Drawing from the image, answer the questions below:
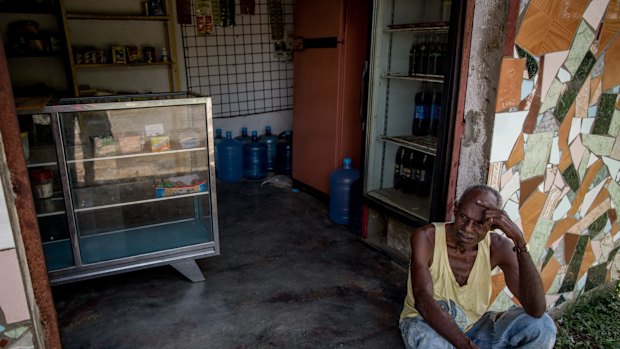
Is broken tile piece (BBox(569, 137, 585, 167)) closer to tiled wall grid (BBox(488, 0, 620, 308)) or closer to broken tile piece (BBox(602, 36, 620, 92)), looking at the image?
tiled wall grid (BBox(488, 0, 620, 308))

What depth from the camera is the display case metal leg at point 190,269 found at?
11.3ft

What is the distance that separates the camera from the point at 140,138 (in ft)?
10.7

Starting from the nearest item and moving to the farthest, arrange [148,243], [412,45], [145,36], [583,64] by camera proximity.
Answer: [583,64], [148,243], [412,45], [145,36]

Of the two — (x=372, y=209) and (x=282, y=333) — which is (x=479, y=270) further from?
(x=372, y=209)

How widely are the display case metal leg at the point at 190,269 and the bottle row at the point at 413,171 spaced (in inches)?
79.2

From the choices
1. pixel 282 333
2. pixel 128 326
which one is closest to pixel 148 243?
pixel 128 326

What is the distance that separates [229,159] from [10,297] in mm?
4646

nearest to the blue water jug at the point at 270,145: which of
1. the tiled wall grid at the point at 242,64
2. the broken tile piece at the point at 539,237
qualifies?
the tiled wall grid at the point at 242,64

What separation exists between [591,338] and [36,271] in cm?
357

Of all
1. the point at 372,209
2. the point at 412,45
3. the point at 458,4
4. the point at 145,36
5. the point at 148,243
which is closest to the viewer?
the point at 458,4

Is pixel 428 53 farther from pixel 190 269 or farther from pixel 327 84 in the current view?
pixel 190 269

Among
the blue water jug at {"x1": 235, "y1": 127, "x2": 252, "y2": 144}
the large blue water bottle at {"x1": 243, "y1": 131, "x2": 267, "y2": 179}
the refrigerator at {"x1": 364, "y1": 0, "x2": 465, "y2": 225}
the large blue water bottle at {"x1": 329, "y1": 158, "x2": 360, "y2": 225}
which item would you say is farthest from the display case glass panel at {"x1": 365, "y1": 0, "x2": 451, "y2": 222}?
the blue water jug at {"x1": 235, "y1": 127, "x2": 252, "y2": 144}

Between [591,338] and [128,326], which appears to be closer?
[128,326]

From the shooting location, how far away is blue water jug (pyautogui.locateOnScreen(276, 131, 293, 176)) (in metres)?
6.35
